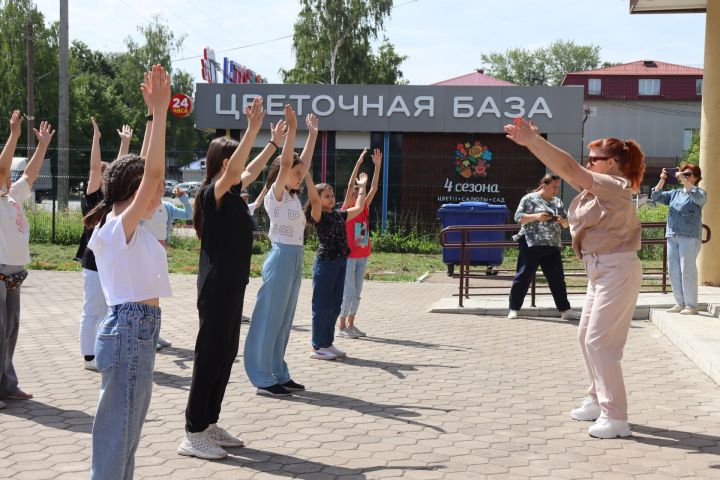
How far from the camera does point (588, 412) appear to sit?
6.06 metres

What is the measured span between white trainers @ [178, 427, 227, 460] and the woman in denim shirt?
7.01 meters

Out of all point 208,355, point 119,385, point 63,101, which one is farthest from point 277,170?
point 63,101

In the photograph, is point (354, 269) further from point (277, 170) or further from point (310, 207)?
point (277, 170)

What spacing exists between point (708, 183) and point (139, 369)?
1079cm

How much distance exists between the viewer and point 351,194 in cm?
884

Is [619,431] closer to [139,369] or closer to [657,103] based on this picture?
[139,369]

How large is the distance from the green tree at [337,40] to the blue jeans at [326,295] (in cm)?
3723

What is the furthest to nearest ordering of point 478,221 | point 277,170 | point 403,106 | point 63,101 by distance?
point 63,101
point 403,106
point 478,221
point 277,170

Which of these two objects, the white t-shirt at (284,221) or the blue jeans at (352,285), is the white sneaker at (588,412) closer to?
the white t-shirt at (284,221)

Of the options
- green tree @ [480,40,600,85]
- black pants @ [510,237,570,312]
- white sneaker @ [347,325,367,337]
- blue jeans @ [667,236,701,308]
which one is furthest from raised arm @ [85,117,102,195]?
green tree @ [480,40,600,85]

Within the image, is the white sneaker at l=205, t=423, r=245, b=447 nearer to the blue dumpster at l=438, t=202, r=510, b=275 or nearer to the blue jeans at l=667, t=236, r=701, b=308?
the blue jeans at l=667, t=236, r=701, b=308

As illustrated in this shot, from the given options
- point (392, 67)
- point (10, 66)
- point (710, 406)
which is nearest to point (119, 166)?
point (710, 406)

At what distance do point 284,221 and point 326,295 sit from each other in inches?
60.1

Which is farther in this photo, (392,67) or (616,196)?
(392,67)
